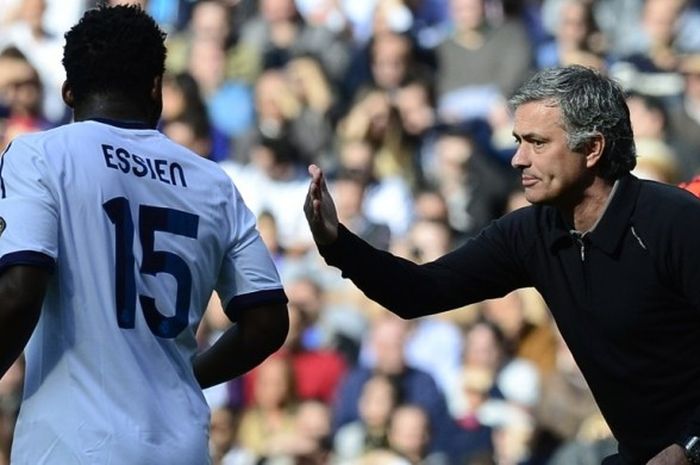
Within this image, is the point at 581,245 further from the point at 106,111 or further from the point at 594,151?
the point at 106,111

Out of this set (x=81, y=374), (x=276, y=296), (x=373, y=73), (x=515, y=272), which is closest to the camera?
(x=81, y=374)

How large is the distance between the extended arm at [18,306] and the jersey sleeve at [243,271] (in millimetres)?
644

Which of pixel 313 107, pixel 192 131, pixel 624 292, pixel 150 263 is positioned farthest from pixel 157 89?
pixel 192 131

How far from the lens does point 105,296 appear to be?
4266 mm

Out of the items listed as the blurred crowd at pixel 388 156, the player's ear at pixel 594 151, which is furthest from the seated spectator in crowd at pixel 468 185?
the player's ear at pixel 594 151

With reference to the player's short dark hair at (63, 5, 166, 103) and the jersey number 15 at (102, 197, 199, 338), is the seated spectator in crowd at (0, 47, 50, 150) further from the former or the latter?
the jersey number 15 at (102, 197, 199, 338)

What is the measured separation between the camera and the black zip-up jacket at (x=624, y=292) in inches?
186

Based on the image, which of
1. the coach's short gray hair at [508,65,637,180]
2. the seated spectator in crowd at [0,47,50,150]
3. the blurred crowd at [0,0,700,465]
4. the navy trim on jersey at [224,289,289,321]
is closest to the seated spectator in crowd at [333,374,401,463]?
the blurred crowd at [0,0,700,465]

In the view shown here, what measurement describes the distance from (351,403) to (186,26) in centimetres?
385

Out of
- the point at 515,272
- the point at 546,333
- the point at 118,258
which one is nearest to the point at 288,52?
the point at 546,333

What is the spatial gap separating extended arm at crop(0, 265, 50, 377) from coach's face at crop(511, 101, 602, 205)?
4.72 feet

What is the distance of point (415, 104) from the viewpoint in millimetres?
11383

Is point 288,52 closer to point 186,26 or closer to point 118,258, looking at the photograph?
point 186,26

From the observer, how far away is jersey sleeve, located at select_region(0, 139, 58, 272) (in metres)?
4.15
